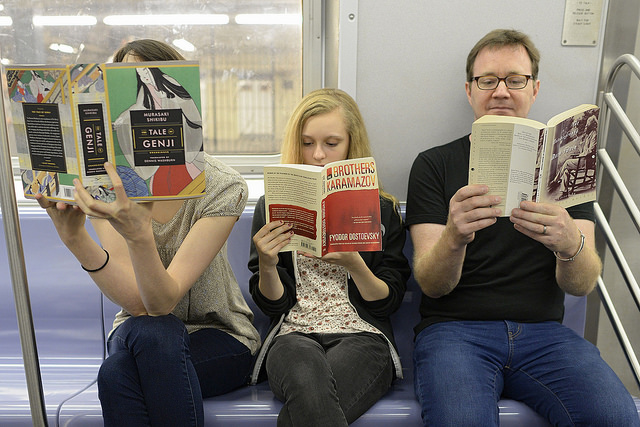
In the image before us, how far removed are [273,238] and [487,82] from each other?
96 centimetres

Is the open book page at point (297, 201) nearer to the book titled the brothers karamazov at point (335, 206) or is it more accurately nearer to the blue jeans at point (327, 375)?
the book titled the brothers karamazov at point (335, 206)

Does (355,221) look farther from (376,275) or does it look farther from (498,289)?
(498,289)

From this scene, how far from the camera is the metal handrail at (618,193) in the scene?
2006mm

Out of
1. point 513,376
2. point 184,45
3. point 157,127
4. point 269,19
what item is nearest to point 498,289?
point 513,376

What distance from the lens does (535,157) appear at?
156 cm

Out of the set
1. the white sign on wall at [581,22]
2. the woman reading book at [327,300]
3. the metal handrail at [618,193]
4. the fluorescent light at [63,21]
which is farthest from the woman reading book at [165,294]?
the white sign on wall at [581,22]

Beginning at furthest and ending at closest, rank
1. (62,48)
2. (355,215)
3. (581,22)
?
(62,48) → (581,22) → (355,215)

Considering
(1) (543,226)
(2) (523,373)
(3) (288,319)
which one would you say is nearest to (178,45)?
(3) (288,319)

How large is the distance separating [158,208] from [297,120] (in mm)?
559

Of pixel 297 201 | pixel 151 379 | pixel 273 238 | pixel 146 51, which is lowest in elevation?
pixel 151 379

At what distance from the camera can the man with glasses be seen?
161cm

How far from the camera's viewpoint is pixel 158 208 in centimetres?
182

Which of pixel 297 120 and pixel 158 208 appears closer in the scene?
pixel 158 208

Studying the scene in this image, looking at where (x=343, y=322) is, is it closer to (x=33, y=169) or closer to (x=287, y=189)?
(x=287, y=189)
